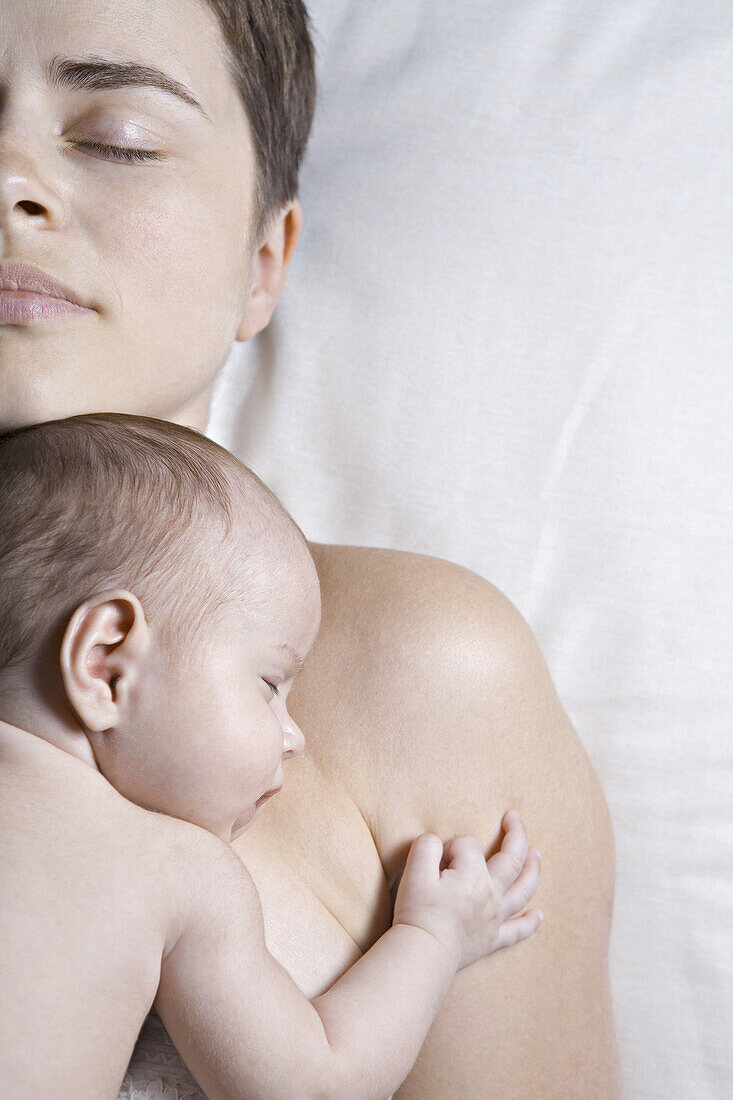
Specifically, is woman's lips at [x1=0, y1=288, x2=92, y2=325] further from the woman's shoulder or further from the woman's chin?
the woman's chin

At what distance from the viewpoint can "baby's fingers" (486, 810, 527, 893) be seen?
1.02m

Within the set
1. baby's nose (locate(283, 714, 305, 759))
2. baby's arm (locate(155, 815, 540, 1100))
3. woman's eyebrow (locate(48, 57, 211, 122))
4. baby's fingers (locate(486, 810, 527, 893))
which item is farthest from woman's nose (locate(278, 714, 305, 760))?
woman's eyebrow (locate(48, 57, 211, 122))

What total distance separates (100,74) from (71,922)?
0.86 m

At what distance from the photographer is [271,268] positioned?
145cm

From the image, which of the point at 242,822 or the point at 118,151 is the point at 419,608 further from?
the point at 118,151

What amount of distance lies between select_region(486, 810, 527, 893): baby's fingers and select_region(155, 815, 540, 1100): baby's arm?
63 millimetres

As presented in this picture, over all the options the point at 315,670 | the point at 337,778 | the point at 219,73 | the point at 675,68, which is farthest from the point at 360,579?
the point at 675,68

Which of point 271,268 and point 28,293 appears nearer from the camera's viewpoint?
point 28,293

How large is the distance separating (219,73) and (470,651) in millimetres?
743

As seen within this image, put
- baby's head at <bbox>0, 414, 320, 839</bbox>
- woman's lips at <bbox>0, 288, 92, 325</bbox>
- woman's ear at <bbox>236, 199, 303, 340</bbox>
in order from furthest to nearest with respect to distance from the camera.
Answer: woman's ear at <bbox>236, 199, 303, 340</bbox> → woman's lips at <bbox>0, 288, 92, 325</bbox> → baby's head at <bbox>0, 414, 320, 839</bbox>

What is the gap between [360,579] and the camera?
118 centimetres

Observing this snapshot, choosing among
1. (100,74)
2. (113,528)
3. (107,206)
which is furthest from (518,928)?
(100,74)

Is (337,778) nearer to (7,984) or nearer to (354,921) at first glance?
(354,921)

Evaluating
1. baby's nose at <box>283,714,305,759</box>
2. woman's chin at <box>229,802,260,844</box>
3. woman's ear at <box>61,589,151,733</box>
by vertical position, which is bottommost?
woman's chin at <box>229,802,260,844</box>
